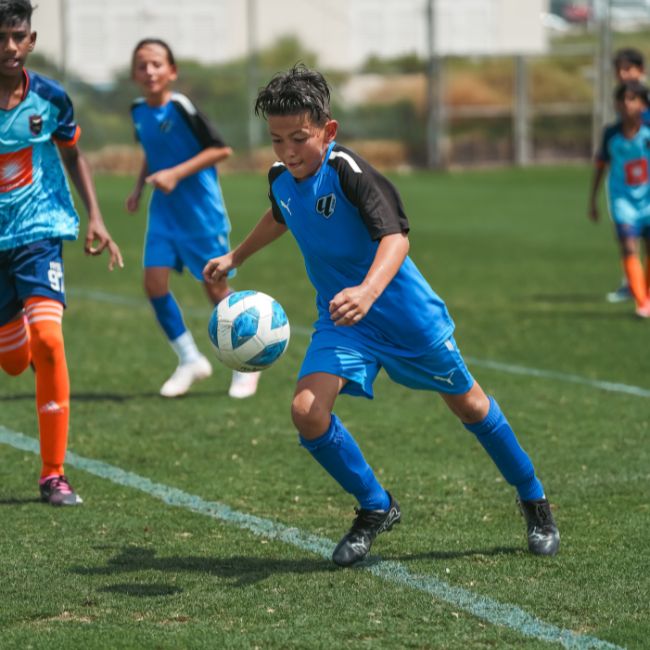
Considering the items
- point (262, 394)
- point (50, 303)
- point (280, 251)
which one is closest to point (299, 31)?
point (280, 251)

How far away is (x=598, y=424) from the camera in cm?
741

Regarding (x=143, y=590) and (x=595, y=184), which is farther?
(x=595, y=184)

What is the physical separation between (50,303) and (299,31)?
2996 cm

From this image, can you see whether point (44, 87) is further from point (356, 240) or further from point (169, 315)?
point (169, 315)

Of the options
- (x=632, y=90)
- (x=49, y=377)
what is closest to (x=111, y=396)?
(x=49, y=377)

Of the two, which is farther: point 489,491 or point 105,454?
point 105,454

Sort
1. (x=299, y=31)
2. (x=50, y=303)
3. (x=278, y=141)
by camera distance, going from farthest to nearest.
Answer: (x=299, y=31) < (x=50, y=303) < (x=278, y=141)

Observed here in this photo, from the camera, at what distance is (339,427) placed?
4895 millimetres

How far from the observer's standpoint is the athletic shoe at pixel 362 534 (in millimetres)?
4887

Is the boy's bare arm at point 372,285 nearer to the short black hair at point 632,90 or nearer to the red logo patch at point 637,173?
the short black hair at point 632,90

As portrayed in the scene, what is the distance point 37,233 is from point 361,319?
1.93 metres

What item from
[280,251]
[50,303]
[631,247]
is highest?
[50,303]

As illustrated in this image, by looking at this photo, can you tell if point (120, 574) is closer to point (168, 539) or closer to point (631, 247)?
point (168, 539)

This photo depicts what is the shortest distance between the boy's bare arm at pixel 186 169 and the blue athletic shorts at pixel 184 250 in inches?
15.7
